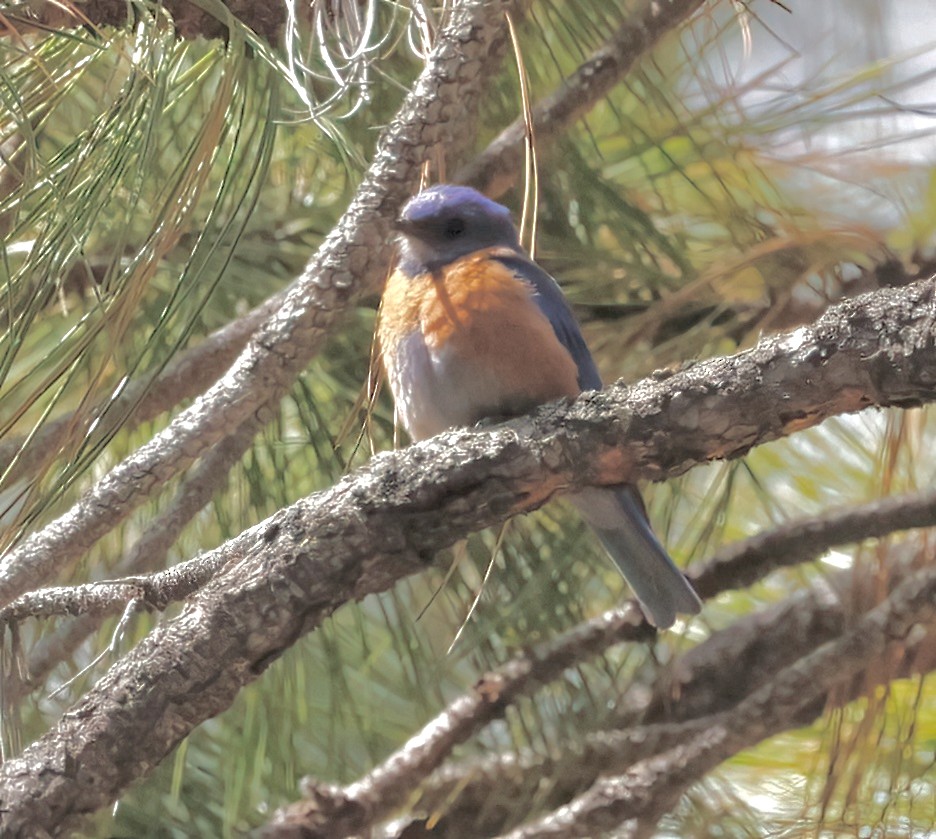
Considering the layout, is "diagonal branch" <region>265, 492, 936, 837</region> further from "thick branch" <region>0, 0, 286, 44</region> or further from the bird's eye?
"thick branch" <region>0, 0, 286, 44</region>

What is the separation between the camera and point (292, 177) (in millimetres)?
1652

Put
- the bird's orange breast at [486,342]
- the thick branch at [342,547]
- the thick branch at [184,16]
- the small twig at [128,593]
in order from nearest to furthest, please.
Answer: the thick branch at [342,547] < the small twig at [128,593] < the thick branch at [184,16] < the bird's orange breast at [486,342]

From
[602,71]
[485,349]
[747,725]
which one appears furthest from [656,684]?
[602,71]

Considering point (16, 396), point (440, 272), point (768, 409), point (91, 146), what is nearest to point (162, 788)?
point (16, 396)

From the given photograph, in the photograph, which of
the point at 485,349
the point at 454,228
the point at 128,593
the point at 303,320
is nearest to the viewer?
the point at 128,593

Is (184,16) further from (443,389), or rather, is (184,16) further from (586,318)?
(586,318)

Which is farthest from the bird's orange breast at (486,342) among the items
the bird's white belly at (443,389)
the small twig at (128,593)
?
the small twig at (128,593)

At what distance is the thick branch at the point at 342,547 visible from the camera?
2.49ft

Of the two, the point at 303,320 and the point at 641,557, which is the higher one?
the point at 303,320

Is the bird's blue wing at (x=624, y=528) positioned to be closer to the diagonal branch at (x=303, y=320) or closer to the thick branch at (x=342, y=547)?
the diagonal branch at (x=303, y=320)

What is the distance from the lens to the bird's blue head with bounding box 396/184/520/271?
4.31 ft

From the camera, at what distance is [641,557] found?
134cm

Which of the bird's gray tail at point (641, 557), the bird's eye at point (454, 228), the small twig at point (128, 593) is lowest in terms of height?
the bird's gray tail at point (641, 557)

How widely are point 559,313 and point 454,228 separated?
153 millimetres
